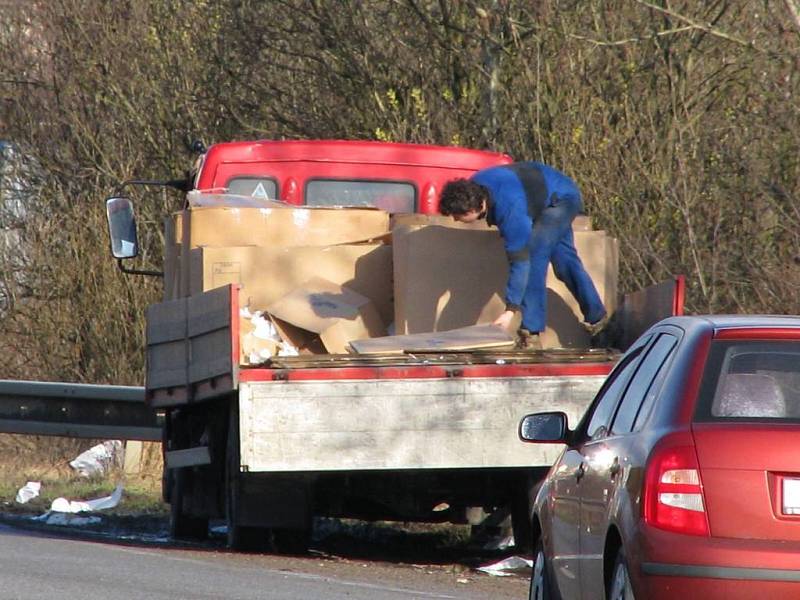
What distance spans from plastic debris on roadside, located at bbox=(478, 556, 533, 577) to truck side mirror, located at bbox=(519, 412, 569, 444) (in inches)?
129

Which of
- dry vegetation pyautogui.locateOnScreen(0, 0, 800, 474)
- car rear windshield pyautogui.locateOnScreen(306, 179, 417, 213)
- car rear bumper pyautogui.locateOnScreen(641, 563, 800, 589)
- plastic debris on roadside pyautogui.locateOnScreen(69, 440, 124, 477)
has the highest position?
dry vegetation pyautogui.locateOnScreen(0, 0, 800, 474)

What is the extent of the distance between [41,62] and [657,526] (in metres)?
18.9

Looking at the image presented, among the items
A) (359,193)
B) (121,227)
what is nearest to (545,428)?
(359,193)

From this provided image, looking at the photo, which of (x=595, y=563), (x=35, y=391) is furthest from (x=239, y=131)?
(x=595, y=563)

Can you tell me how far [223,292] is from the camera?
28.6 feet

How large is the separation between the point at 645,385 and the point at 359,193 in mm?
6637

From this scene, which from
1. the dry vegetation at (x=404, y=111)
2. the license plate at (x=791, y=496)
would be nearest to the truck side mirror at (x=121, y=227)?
the dry vegetation at (x=404, y=111)

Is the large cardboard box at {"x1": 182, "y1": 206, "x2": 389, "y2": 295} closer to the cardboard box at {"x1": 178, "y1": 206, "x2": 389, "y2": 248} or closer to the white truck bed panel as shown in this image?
the cardboard box at {"x1": 178, "y1": 206, "x2": 389, "y2": 248}

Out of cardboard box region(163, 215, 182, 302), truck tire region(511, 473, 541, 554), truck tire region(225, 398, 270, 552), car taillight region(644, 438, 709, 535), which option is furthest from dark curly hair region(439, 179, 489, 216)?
car taillight region(644, 438, 709, 535)

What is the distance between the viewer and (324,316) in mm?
9648

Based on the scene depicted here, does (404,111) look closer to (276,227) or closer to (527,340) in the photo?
(276,227)

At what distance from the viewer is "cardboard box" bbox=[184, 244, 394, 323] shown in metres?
9.95

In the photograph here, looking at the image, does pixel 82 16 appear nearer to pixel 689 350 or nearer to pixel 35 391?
pixel 35 391

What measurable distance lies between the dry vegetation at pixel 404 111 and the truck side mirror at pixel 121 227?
4504 millimetres
